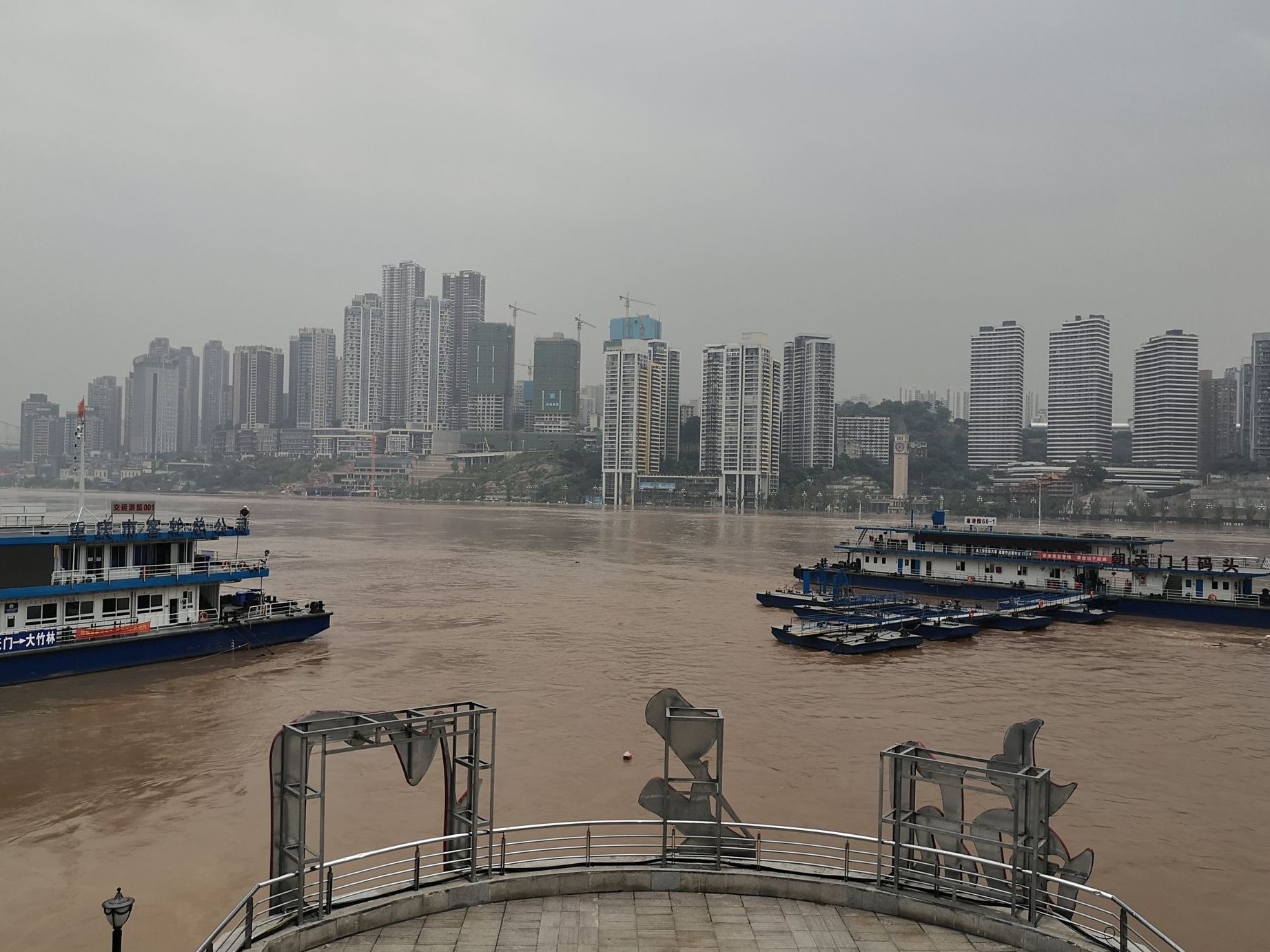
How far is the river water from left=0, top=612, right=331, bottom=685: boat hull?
18.1 inches

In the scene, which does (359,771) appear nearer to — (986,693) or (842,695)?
(842,695)

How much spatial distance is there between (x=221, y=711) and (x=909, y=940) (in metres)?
21.6

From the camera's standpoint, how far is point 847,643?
35.7 m

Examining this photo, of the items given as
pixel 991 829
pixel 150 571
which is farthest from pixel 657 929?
pixel 150 571

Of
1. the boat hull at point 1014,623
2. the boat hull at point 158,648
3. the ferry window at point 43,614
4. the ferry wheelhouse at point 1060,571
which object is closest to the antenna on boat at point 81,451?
the ferry window at point 43,614

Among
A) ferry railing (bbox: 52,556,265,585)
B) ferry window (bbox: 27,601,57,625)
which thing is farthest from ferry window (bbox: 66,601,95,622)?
ferry railing (bbox: 52,556,265,585)

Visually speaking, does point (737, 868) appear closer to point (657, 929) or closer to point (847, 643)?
point (657, 929)

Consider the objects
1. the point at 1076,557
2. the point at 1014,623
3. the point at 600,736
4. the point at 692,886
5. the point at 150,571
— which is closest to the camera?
the point at 692,886

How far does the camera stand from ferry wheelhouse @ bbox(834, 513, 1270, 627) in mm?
44844

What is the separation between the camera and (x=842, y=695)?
93.5 ft

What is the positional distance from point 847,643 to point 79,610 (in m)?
25.8

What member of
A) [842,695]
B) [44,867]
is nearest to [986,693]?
[842,695]

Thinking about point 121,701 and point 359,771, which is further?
point 121,701

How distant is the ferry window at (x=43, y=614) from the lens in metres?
26.6
